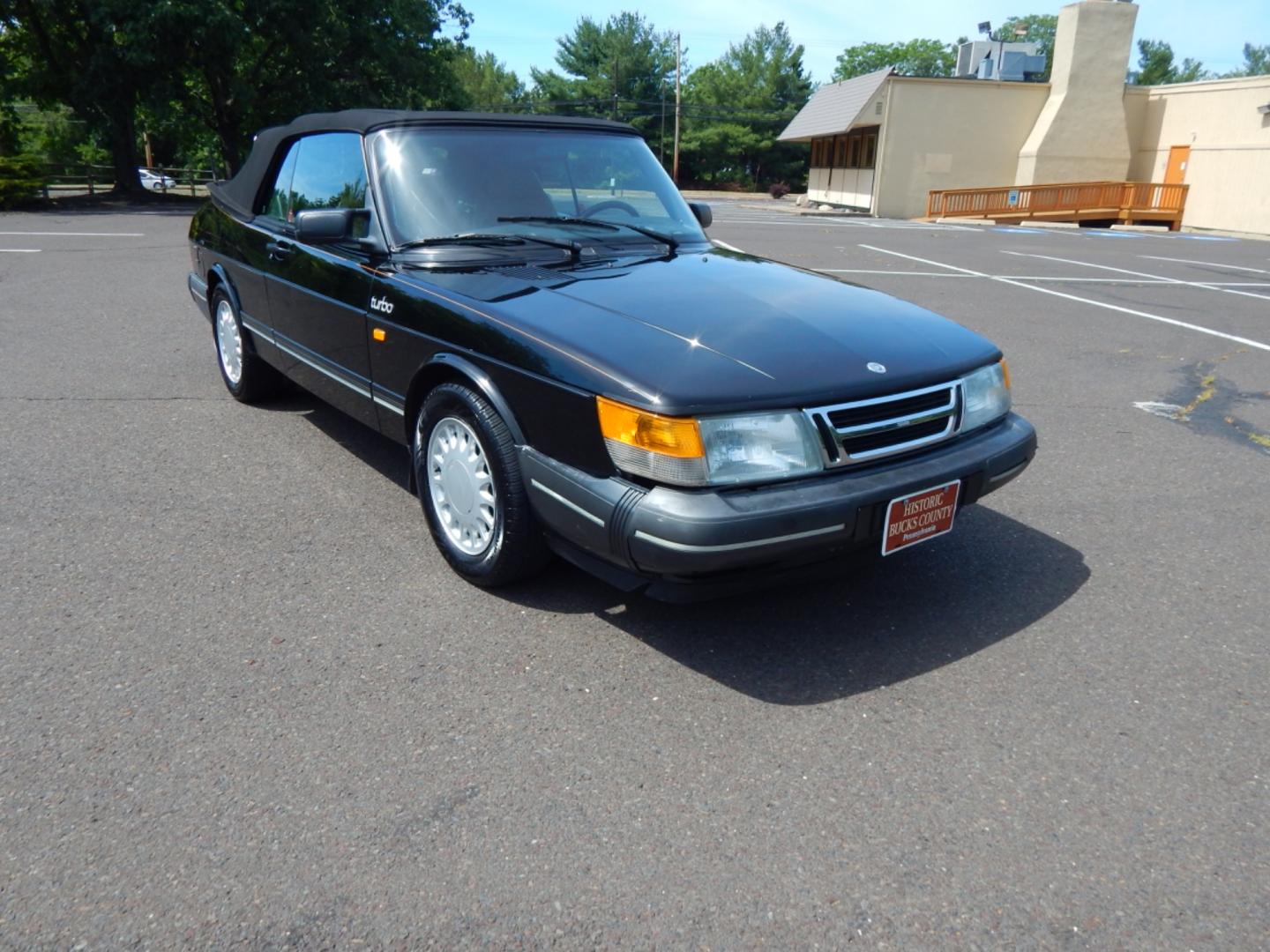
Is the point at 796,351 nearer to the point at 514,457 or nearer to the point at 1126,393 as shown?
the point at 514,457

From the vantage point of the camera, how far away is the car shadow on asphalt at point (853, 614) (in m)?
3.16

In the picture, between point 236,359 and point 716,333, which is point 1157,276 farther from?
point 716,333

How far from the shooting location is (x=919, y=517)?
317 centimetres

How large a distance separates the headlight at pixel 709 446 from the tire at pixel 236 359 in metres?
3.54

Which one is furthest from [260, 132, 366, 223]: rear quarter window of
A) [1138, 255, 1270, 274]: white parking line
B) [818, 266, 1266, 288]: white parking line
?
[1138, 255, 1270, 274]: white parking line

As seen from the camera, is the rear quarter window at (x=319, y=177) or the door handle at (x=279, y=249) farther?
the door handle at (x=279, y=249)

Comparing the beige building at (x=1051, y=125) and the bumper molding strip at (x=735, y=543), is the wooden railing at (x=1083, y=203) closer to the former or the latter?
the beige building at (x=1051, y=125)

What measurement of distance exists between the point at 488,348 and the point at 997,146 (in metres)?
35.5

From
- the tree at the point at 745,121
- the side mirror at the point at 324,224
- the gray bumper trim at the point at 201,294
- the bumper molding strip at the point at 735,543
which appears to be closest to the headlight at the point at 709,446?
the bumper molding strip at the point at 735,543

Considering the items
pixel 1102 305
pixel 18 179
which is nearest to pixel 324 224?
pixel 1102 305

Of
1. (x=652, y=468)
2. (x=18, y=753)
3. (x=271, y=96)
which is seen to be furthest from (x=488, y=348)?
(x=271, y=96)

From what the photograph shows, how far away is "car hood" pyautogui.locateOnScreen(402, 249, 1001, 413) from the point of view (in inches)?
115

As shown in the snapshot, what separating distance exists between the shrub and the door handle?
23.1 metres

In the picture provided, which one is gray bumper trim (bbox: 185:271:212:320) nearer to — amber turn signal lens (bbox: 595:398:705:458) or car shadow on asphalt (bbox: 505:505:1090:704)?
car shadow on asphalt (bbox: 505:505:1090:704)
